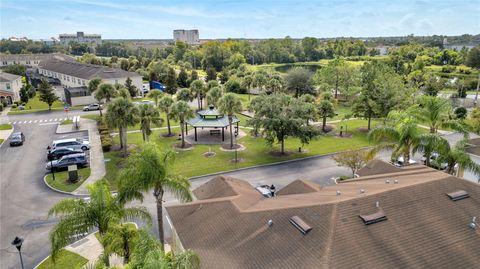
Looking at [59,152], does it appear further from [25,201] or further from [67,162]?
[25,201]

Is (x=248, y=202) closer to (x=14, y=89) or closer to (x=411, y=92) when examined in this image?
(x=411, y=92)

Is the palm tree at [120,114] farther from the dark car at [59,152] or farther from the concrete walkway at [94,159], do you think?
the dark car at [59,152]

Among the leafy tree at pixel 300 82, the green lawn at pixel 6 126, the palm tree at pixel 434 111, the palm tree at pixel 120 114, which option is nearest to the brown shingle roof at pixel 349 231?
the palm tree at pixel 434 111

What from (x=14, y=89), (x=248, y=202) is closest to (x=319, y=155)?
(x=248, y=202)

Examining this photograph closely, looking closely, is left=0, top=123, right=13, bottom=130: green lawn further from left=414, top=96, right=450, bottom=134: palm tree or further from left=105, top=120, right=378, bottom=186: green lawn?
left=414, top=96, right=450, bottom=134: palm tree

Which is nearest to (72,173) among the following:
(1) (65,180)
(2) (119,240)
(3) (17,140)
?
(1) (65,180)

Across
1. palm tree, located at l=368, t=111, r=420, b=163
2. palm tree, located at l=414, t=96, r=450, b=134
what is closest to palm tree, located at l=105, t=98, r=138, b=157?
palm tree, located at l=368, t=111, r=420, b=163
